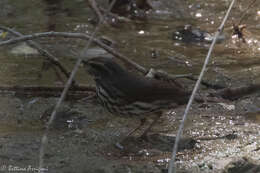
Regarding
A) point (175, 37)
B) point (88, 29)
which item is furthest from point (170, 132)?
point (88, 29)

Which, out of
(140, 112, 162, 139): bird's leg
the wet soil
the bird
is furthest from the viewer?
(140, 112, 162, 139): bird's leg

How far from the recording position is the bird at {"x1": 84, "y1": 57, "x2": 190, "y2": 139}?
16.0 ft

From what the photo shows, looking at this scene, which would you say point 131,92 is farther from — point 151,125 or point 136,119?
point 136,119

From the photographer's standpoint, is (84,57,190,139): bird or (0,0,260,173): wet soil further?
(84,57,190,139): bird

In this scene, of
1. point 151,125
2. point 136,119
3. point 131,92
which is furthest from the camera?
point 136,119

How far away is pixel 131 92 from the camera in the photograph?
16.1 ft

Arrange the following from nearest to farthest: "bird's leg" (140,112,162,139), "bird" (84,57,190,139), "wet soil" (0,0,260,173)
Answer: "wet soil" (0,0,260,173), "bird" (84,57,190,139), "bird's leg" (140,112,162,139)

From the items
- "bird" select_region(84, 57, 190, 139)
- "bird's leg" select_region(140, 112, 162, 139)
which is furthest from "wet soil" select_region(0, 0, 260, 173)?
"bird" select_region(84, 57, 190, 139)

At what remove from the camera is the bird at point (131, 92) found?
16.0ft

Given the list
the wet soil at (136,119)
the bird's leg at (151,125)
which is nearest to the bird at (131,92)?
the bird's leg at (151,125)

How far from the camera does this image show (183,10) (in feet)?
32.4

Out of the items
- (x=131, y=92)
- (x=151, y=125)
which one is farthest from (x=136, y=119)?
(x=131, y=92)

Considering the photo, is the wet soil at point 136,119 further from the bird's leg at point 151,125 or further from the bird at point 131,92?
the bird at point 131,92

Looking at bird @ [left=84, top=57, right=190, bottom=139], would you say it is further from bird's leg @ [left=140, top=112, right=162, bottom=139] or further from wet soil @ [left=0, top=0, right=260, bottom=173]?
Result: wet soil @ [left=0, top=0, right=260, bottom=173]
